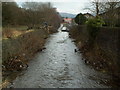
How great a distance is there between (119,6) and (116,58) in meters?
14.5

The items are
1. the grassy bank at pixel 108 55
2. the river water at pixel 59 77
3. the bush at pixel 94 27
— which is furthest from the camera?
the bush at pixel 94 27

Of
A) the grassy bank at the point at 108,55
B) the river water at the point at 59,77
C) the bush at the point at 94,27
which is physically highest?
the bush at the point at 94,27

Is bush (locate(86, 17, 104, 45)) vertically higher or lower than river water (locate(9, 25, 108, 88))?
higher

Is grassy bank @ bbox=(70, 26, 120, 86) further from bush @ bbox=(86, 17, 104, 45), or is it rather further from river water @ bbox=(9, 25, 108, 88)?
river water @ bbox=(9, 25, 108, 88)

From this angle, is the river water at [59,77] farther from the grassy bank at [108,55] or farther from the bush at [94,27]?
the bush at [94,27]

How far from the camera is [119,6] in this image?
846 inches

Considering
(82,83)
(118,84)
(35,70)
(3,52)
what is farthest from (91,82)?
(3,52)

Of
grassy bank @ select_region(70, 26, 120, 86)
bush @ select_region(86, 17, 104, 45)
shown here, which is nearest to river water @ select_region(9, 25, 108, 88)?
grassy bank @ select_region(70, 26, 120, 86)

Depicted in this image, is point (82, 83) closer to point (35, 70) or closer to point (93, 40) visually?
point (35, 70)

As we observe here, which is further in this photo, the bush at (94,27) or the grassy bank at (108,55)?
the bush at (94,27)

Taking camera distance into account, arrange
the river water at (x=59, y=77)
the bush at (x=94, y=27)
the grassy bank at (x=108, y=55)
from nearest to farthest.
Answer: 1. the river water at (x=59, y=77)
2. the grassy bank at (x=108, y=55)
3. the bush at (x=94, y=27)

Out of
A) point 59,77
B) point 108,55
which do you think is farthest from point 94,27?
point 59,77

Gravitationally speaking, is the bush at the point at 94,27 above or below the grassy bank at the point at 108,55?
above

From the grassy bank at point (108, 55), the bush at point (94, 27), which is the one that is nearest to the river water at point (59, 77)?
the grassy bank at point (108, 55)
